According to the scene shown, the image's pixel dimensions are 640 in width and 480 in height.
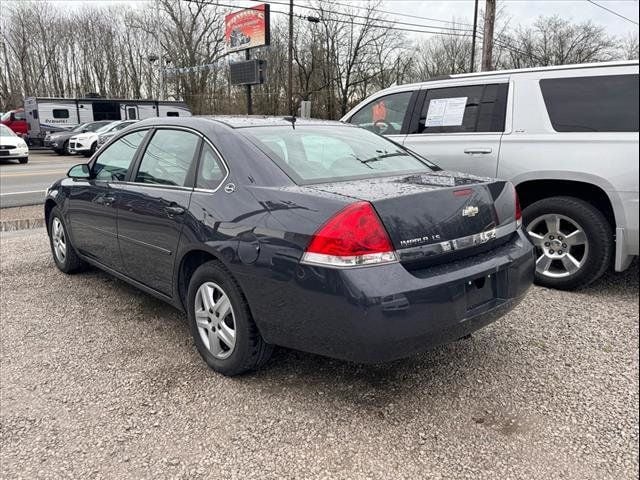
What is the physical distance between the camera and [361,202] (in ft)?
8.10

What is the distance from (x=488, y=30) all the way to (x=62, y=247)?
48.2 ft

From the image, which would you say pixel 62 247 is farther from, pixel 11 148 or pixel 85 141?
pixel 85 141

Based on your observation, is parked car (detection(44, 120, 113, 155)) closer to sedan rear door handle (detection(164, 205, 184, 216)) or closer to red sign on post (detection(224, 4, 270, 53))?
red sign on post (detection(224, 4, 270, 53))

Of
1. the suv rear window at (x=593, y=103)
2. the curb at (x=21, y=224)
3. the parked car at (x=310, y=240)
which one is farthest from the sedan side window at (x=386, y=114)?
the curb at (x=21, y=224)

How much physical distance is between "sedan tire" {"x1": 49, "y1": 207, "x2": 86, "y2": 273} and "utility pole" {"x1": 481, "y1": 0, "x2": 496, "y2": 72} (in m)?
14.3

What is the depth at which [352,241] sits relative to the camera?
2.38 m

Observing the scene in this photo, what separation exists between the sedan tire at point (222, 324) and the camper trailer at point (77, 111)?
25.4 metres

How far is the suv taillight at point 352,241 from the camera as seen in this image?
2.38 m

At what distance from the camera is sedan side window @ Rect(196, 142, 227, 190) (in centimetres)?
309

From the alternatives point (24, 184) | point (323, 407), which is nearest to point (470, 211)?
point (323, 407)

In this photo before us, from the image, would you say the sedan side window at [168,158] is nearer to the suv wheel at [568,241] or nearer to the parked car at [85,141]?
the suv wheel at [568,241]

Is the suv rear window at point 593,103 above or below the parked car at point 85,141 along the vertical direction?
above

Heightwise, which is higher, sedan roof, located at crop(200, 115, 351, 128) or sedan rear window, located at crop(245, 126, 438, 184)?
sedan roof, located at crop(200, 115, 351, 128)

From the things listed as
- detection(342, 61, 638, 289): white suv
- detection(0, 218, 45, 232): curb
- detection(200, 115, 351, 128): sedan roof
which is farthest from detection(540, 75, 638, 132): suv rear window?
detection(0, 218, 45, 232): curb
